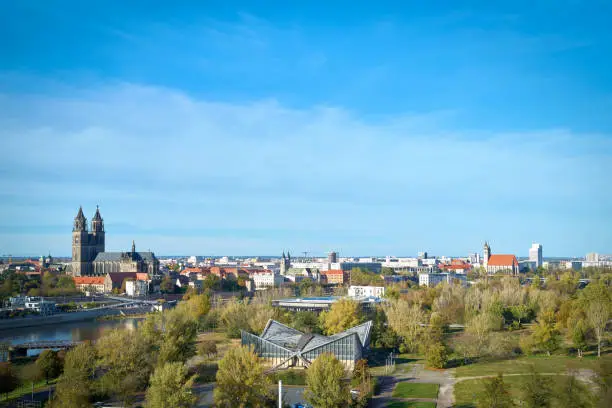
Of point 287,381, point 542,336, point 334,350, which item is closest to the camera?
point 287,381

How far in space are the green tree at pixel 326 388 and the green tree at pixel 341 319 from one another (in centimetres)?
2202

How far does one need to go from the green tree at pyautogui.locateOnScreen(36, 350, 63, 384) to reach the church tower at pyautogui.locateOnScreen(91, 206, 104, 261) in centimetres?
10186

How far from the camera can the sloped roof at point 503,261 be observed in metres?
146

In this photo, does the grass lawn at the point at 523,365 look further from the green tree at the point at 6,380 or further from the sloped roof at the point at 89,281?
the sloped roof at the point at 89,281


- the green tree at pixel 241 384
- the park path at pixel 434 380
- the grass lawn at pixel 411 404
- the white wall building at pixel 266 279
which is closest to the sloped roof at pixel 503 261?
the white wall building at pixel 266 279

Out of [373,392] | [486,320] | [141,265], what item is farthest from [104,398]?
[141,265]

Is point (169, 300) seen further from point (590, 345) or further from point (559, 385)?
point (559, 385)

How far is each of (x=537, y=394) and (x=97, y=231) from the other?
403 ft

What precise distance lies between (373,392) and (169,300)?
73594mm

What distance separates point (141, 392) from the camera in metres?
31.0

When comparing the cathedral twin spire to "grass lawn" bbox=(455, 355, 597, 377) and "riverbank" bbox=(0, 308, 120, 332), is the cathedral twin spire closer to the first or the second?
"riverbank" bbox=(0, 308, 120, 332)

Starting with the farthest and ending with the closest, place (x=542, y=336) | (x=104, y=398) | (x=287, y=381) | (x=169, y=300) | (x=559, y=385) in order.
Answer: (x=169, y=300)
(x=542, y=336)
(x=287, y=381)
(x=104, y=398)
(x=559, y=385)

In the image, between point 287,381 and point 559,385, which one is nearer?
point 559,385

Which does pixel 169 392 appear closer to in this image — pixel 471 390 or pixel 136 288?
pixel 471 390
